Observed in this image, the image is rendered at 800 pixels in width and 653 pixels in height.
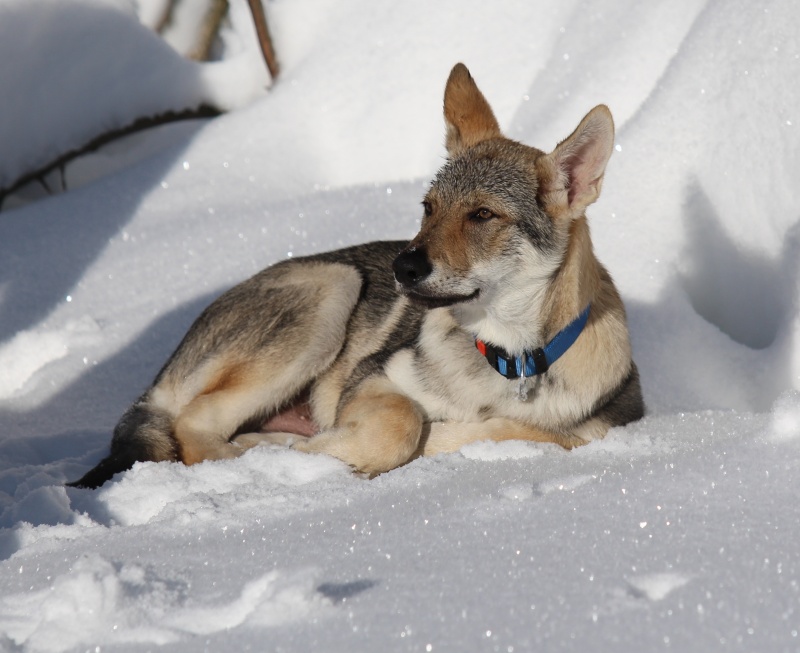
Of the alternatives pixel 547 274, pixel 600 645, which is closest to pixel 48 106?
pixel 547 274

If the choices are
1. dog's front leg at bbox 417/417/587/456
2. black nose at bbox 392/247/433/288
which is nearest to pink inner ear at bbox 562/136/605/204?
black nose at bbox 392/247/433/288

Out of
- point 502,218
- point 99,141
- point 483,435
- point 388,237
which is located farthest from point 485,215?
point 99,141

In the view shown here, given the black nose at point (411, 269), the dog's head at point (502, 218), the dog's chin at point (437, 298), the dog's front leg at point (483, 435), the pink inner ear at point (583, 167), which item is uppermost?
the pink inner ear at point (583, 167)

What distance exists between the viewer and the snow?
2.27m

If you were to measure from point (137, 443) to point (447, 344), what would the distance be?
1.22 metres

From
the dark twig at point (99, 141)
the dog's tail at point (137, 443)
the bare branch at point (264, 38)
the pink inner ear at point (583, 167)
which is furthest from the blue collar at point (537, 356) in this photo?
the bare branch at point (264, 38)

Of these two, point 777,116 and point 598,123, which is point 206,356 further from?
point 777,116

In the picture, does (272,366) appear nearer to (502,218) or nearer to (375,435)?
(375,435)

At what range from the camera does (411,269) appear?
328 centimetres

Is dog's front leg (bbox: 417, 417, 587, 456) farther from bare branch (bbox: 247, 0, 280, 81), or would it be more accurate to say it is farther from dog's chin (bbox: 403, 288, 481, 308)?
bare branch (bbox: 247, 0, 280, 81)

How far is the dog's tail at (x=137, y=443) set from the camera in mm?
3564

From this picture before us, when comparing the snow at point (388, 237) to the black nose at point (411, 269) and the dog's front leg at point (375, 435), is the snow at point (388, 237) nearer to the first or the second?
the dog's front leg at point (375, 435)

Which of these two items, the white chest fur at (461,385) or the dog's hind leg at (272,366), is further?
the dog's hind leg at (272,366)

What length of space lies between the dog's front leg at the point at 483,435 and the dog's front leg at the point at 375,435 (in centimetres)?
8
